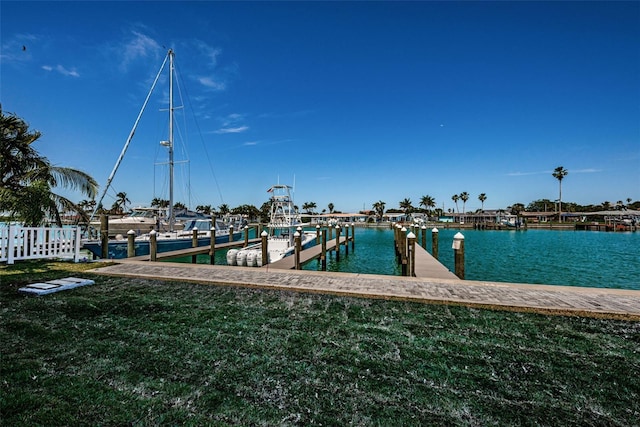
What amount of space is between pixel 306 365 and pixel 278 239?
16.7m

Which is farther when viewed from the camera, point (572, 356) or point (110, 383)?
point (572, 356)

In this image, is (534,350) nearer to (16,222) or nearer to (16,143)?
(16,222)

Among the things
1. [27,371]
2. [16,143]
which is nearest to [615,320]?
[27,371]

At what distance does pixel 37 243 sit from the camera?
32.3ft

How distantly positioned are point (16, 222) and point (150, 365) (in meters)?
10.6

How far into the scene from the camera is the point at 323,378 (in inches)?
132

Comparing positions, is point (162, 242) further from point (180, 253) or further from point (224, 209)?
point (224, 209)

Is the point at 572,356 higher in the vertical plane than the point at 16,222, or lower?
lower

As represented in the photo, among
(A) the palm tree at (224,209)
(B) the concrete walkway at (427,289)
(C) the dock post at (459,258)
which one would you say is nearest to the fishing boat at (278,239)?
(B) the concrete walkway at (427,289)

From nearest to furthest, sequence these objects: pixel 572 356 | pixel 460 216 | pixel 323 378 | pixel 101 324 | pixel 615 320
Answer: pixel 323 378 → pixel 572 356 → pixel 101 324 → pixel 615 320 → pixel 460 216

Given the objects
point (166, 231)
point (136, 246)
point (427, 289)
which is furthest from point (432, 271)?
point (166, 231)

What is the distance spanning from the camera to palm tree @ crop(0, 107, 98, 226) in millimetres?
9711

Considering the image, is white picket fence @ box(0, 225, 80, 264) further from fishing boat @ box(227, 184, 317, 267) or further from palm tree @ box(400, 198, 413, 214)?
palm tree @ box(400, 198, 413, 214)

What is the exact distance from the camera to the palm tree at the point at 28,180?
31.9 ft
